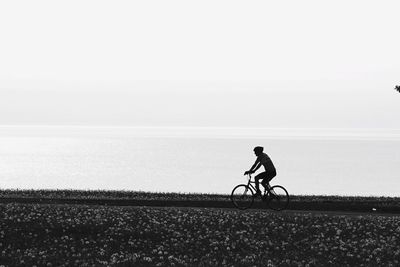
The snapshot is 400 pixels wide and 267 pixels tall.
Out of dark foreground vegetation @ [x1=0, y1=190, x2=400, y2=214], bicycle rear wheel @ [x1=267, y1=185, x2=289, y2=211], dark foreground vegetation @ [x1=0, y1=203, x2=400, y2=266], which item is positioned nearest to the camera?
dark foreground vegetation @ [x1=0, y1=203, x2=400, y2=266]

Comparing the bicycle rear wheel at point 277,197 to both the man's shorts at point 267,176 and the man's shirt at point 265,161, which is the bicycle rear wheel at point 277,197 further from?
the man's shirt at point 265,161

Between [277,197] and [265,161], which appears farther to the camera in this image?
[277,197]

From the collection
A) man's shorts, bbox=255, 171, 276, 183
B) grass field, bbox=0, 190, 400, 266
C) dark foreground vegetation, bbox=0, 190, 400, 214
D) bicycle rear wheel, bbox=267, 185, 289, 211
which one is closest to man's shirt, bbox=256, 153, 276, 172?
man's shorts, bbox=255, 171, 276, 183

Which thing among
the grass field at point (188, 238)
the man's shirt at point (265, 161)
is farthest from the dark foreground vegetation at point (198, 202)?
the grass field at point (188, 238)

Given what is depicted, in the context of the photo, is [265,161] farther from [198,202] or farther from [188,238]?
[198,202]

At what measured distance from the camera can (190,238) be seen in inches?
758

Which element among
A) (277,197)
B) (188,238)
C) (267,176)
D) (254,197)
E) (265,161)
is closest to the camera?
(188,238)

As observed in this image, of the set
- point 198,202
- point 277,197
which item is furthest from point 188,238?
point 198,202

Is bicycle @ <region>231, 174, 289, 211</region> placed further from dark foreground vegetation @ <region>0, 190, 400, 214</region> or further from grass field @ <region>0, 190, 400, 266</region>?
grass field @ <region>0, 190, 400, 266</region>

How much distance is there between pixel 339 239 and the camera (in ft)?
62.7

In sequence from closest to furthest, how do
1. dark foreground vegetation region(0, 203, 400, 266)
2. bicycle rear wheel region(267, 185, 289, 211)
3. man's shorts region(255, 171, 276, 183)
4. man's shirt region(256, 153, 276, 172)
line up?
dark foreground vegetation region(0, 203, 400, 266) → man's shirt region(256, 153, 276, 172) → man's shorts region(255, 171, 276, 183) → bicycle rear wheel region(267, 185, 289, 211)

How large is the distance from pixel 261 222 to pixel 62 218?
6523 millimetres

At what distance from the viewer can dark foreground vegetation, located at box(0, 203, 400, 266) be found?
1734 centimetres

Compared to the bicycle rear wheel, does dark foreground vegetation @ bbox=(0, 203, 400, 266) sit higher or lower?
lower
